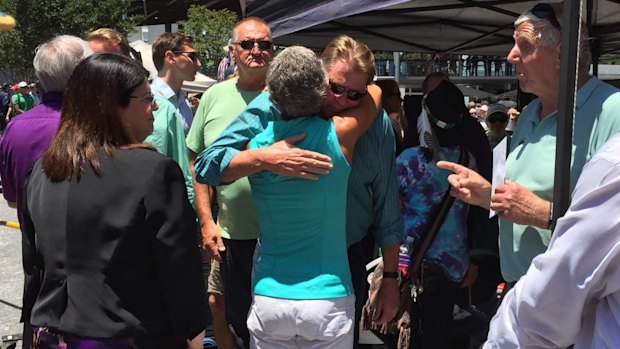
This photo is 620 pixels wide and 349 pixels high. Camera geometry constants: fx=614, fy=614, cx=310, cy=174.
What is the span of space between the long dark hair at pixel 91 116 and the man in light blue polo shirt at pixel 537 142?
1.16 meters

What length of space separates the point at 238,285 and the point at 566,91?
6.67 ft

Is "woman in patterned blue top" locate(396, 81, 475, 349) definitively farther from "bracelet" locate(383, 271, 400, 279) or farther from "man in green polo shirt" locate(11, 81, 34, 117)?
"man in green polo shirt" locate(11, 81, 34, 117)

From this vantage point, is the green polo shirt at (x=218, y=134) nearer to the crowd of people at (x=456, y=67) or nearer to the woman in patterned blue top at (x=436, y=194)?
the woman in patterned blue top at (x=436, y=194)

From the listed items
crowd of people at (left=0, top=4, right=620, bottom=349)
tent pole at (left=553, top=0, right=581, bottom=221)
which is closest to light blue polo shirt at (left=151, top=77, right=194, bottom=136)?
crowd of people at (left=0, top=4, right=620, bottom=349)

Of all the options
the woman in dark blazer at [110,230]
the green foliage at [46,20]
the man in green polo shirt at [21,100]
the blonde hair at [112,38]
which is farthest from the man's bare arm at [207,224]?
the green foliage at [46,20]

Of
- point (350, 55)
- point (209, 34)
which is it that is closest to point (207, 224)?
point (350, 55)

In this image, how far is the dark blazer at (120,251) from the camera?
6.07 ft

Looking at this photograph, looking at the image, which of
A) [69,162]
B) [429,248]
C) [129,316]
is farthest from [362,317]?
[69,162]

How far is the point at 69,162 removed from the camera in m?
1.89

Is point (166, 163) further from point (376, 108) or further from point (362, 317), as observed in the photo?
point (362, 317)

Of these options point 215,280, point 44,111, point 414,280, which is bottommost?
point 215,280

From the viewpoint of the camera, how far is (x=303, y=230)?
2289 millimetres

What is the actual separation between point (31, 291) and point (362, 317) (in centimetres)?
153

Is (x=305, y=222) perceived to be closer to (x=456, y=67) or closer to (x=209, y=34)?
(x=209, y=34)
